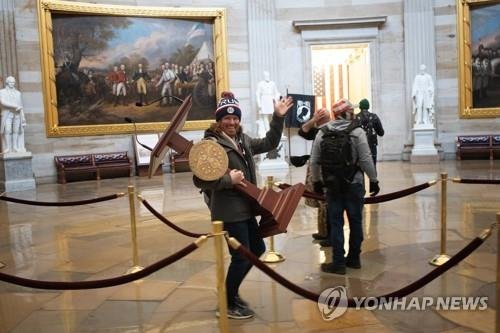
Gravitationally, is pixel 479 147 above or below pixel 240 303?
above

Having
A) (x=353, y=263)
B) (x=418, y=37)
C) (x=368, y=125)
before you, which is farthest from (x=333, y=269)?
(x=418, y=37)

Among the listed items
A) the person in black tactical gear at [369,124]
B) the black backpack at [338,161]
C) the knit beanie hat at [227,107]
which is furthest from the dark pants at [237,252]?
the person in black tactical gear at [369,124]

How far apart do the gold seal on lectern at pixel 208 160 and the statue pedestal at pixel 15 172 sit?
11.3 meters

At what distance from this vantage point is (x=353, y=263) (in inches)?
204

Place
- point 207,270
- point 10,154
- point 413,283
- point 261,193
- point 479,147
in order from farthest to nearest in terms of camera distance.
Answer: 1. point 479,147
2. point 10,154
3. point 207,270
4. point 261,193
5. point 413,283

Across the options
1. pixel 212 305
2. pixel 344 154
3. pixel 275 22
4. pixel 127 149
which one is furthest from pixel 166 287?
pixel 275 22

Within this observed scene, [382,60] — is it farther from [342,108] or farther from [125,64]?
[342,108]

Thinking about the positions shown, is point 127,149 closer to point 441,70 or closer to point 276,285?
point 441,70

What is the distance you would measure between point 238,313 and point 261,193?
1038 millimetres

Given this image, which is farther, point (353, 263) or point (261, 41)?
point (261, 41)

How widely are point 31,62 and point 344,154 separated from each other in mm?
12806

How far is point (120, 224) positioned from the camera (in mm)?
8180

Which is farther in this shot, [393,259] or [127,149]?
[127,149]

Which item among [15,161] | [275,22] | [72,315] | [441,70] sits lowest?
[72,315]
